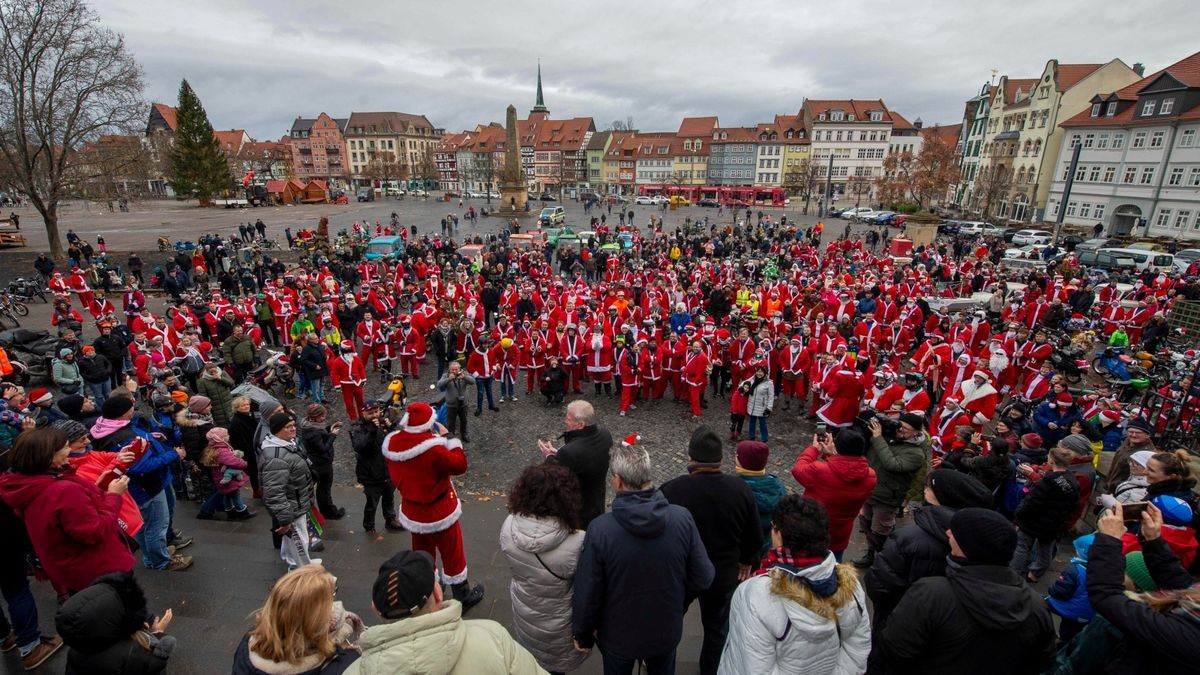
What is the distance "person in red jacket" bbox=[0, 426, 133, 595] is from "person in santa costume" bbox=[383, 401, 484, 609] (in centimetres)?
180

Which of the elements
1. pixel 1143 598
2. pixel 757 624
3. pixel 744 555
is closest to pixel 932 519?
pixel 1143 598

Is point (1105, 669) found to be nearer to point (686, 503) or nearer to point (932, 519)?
point (932, 519)

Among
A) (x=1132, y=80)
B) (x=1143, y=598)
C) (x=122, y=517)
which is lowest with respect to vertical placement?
(x=122, y=517)

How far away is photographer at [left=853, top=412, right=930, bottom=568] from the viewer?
508 centimetres

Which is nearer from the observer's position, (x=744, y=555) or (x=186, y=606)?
(x=744, y=555)

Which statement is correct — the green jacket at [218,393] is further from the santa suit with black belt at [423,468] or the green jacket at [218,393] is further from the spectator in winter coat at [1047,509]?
the spectator in winter coat at [1047,509]

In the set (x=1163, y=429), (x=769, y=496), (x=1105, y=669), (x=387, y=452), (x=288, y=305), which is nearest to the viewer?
(x=1105, y=669)

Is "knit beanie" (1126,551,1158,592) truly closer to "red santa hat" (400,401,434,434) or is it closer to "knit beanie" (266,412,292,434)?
"red santa hat" (400,401,434,434)

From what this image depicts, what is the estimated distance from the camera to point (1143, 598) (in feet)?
8.36

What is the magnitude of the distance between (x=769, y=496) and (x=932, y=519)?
1.00 m

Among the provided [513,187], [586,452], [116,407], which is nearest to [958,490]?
[586,452]

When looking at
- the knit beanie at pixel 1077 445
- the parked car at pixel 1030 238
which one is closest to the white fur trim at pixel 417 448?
the knit beanie at pixel 1077 445

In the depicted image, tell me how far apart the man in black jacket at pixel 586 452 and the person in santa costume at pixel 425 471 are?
940 millimetres

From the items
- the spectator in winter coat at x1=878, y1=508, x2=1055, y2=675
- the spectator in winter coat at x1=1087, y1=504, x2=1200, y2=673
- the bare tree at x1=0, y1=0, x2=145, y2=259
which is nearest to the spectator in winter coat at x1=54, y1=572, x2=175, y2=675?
the spectator in winter coat at x1=878, y1=508, x2=1055, y2=675
